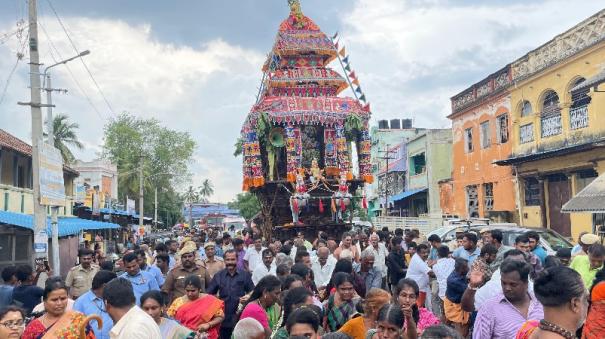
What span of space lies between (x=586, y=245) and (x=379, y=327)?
5.55 m

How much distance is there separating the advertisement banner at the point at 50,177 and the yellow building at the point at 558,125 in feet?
48.5

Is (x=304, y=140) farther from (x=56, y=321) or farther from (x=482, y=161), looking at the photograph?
(x=56, y=321)

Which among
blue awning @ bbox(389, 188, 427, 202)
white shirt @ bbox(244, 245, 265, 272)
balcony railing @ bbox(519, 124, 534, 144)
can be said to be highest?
balcony railing @ bbox(519, 124, 534, 144)

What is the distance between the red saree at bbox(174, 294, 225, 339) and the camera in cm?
602

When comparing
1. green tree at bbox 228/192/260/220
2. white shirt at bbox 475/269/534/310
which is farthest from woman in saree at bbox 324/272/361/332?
green tree at bbox 228/192/260/220

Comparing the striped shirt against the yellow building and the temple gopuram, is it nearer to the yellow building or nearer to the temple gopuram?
the yellow building

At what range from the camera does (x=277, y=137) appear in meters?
23.9

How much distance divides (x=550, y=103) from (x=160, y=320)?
2017cm

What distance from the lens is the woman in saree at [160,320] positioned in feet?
16.9

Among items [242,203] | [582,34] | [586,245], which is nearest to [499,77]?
[582,34]

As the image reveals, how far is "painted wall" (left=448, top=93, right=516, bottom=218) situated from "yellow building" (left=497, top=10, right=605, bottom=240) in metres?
0.83

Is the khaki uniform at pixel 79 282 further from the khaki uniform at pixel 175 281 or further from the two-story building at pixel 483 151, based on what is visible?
the two-story building at pixel 483 151

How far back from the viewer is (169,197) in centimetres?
6856

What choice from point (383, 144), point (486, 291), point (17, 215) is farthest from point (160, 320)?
point (383, 144)
